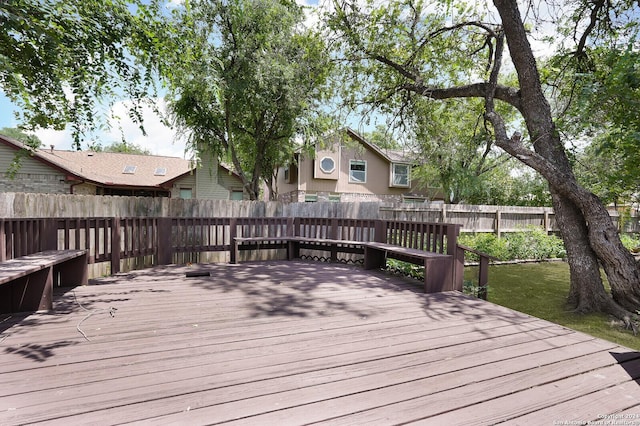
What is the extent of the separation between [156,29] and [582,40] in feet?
25.5

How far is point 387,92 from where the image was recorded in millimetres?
8391

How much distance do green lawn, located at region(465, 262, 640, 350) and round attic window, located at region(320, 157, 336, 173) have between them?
11488 mm

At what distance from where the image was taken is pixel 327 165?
18.8m

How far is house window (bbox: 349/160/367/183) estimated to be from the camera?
64.7 ft

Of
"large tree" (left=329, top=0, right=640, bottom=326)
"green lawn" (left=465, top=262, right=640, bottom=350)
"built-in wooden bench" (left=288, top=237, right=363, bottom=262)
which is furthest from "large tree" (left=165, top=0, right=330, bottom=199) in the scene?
"green lawn" (left=465, top=262, right=640, bottom=350)

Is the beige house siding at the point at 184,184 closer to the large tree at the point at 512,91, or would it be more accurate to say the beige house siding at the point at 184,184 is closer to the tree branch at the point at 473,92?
the large tree at the point at 512,91

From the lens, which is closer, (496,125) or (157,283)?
(157,283)

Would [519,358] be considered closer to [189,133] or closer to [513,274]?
[513,274]

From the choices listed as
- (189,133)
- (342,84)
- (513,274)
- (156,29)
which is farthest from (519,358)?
(189,133)

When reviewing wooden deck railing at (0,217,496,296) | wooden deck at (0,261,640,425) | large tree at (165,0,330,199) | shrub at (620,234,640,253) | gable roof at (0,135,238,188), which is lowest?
wooden deck at (0,261,640,425)

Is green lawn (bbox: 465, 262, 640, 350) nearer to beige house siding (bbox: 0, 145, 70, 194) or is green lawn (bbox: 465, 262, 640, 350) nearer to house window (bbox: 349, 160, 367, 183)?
house window (bbox: 349, 160, 367, 183)

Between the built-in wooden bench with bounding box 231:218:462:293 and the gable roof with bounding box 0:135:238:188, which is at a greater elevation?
the gable roof with bounding box 0:135:238:188

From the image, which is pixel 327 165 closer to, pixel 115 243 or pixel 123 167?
A: pixel 123 167

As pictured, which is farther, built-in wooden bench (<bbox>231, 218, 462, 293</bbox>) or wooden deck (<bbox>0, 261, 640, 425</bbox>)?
built-in wooden bench (<bbox>231, 218, 462, 293</bbox>)
